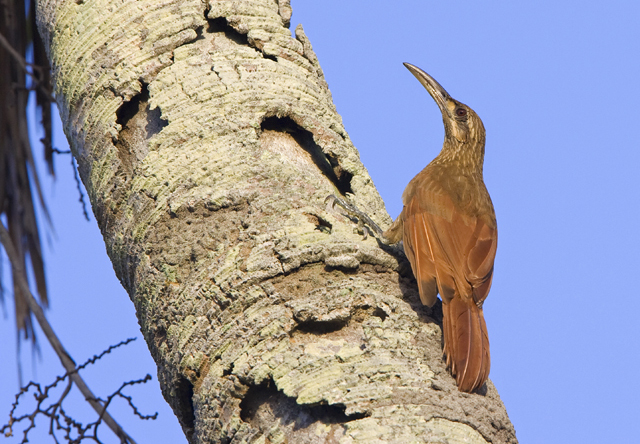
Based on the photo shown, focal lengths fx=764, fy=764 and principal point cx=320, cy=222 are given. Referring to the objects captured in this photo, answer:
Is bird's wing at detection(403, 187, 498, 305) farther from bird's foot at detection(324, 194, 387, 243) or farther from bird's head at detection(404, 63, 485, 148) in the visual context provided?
bird's head at detection(404, 63, 485, 148)

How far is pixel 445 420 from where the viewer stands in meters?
1.76

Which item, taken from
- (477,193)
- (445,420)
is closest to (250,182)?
(445,420)

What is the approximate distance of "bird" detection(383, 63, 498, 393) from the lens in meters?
2.18

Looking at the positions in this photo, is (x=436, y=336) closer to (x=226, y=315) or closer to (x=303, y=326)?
(x=303, y=326)

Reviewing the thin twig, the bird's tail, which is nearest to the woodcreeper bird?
the bird's tail

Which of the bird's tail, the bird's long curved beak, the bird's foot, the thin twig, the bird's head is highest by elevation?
the bird's long curved beak

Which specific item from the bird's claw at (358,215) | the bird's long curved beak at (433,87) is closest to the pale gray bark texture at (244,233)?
the bird's claw at (358,215)

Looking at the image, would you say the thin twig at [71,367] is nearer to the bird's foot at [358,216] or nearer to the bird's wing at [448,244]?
the bird's foot at [358,216]

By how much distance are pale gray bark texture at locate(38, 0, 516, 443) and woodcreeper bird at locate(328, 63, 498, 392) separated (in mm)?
80

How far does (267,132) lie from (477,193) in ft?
4.51

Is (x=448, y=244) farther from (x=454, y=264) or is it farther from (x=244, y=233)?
(x=244, y=233)

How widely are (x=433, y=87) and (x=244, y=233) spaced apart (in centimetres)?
241

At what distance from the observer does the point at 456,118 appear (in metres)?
4.30

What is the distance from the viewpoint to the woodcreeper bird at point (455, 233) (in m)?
2.19
